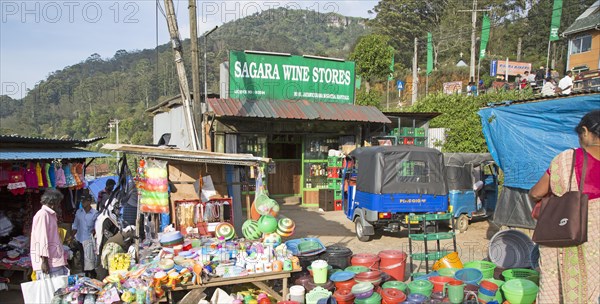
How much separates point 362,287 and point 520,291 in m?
1.99

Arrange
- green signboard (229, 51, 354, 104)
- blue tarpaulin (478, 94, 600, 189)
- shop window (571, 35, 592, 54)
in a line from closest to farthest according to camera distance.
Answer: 1. blue tarpaulin (478, 94, 600, 189)
2. green signboard (229, 51, 354, 104)
3. shop window (571, 35, 592, 54)

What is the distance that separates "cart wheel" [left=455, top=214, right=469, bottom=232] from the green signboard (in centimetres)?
625

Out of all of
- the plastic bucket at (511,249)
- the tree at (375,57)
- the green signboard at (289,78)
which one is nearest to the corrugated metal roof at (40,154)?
the green signboard at (289,78)

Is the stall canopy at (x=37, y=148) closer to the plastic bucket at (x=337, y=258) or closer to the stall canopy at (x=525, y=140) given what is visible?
the plastic bucket at (x=337, y=258)

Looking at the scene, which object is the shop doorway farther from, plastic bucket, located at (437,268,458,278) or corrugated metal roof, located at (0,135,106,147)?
plastic bucket, located at (437,268,458,278)

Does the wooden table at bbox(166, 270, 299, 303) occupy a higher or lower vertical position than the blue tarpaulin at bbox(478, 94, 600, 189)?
lower

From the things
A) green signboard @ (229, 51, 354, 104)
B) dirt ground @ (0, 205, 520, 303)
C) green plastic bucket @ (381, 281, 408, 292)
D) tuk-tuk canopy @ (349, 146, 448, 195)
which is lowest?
dirt ground @ (0, 205, 520, 303)

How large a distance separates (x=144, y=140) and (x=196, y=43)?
4173 centimetres

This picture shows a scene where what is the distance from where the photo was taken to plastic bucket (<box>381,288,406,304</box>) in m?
5.24

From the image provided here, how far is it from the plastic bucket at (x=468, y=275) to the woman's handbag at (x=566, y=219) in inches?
105

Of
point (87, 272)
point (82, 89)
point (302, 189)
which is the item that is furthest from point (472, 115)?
point (82, 89)

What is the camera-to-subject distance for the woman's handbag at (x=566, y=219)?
10.4 feet

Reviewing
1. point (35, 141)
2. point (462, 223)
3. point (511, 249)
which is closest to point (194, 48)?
point (35, 141)

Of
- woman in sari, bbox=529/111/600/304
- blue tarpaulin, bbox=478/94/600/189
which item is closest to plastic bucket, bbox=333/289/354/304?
woman in sari, bbox=529/111/600/304
